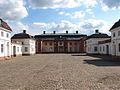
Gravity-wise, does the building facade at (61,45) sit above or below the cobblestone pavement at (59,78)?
above

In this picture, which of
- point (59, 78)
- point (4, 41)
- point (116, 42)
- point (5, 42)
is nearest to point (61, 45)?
point (5, 42)

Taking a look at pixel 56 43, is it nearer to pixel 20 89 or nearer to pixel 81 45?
pixel 81 45

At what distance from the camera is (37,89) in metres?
9.32

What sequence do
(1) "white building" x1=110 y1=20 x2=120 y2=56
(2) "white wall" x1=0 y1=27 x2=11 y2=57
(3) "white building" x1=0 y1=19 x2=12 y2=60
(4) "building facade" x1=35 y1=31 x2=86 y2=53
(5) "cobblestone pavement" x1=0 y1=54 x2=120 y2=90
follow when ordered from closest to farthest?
(5) "cobblestone pavement" x1=0 y1=54 x2=120 y2=90, (1) "white building" x1=110 y1=20 x2=120 y2=56, (3) "white building" x1=0 y1=19 x2=12 y2=60, (2) "white wall" x1=0 y1=27 x2=11 y2=57, (4) "building facade" x1=35 y1=31 x2=86 y2=53

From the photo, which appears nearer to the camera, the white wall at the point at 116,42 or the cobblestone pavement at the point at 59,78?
the cobblestone pavement at the point at 59,78

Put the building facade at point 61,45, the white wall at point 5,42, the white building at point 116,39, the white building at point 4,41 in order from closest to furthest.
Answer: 1. the white building at point 116,39
2. the white building at point 4,41
3. the white wall at point 5,42
4. the building facade at point 61,45

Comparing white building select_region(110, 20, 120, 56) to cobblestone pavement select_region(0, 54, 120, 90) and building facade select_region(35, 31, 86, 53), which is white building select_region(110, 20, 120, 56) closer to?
cobblestone pavement select_region(0, 54, 120, 90)

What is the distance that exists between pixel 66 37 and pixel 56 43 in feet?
27.5

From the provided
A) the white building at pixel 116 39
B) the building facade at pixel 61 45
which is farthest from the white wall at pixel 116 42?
the building facade at pixel 61 45

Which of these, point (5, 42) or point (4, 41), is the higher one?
point (4, 41)

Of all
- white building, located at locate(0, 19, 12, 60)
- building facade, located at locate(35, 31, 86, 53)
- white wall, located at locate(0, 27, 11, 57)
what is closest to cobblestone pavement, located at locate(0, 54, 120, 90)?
white building, located at locate(0, 19, 12, 60)

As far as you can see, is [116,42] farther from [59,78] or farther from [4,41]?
[59,78]

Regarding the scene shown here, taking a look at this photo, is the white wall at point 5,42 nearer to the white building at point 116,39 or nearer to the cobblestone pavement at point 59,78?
the cobblestone pavement at point 59,78

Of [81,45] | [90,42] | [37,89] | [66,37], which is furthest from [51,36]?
[37,89]
